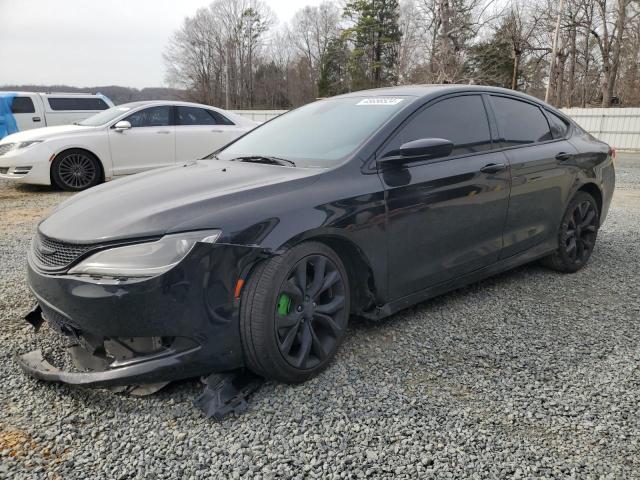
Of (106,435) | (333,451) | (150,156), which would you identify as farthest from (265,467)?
(150,156)

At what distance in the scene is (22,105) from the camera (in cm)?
1327

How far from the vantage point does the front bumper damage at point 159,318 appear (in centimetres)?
213

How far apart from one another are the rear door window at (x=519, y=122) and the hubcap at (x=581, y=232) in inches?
29.9

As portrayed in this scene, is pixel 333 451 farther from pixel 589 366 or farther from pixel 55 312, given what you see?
pixel 589 366

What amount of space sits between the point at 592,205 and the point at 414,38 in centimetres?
3689

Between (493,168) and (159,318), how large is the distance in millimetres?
2448

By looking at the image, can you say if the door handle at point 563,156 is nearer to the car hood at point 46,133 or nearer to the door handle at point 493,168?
the door handle at point 493,168

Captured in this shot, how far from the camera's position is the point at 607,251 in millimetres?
5141

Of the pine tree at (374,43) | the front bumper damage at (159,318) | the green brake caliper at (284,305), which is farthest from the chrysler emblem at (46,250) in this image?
the pine tree at (374,43)

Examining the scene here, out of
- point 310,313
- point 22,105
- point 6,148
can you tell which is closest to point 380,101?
point 310,313

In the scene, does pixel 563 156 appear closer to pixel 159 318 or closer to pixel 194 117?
pixel 159 318

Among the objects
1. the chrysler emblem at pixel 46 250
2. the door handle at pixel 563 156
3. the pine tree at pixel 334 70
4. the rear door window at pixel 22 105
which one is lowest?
the chrysler emblem at pixel 46 250

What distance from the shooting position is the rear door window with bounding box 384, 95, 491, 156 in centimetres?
310

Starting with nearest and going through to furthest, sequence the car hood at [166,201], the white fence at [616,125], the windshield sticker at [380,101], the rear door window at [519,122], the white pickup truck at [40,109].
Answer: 1. the car hood at [166,201]
2. the windshield sticker at [380,101]
3. the rear door window at [519,122]
4. the white pickup truck at [40,109]
5. the white fence at [616,125]
